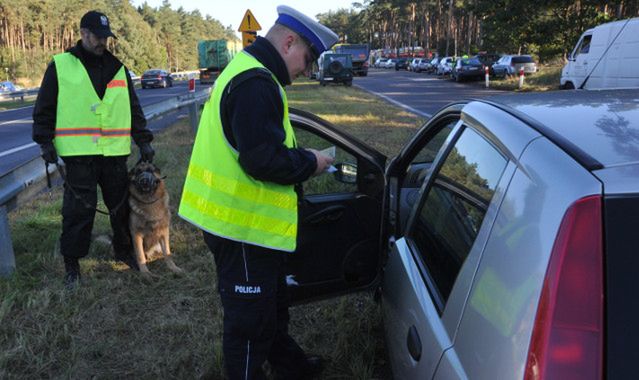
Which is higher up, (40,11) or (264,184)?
(40,11)

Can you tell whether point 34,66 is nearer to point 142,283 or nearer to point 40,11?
point 40,11

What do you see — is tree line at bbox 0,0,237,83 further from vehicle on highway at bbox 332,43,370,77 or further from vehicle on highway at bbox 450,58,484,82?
vehicle on highway at bbox 450,58,484,82

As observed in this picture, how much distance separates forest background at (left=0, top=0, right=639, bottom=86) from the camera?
24656 millimetres

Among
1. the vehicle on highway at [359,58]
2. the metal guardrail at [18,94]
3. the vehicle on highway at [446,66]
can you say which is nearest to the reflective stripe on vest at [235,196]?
the metal guardrail at [18,94]

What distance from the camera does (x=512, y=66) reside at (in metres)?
27.7

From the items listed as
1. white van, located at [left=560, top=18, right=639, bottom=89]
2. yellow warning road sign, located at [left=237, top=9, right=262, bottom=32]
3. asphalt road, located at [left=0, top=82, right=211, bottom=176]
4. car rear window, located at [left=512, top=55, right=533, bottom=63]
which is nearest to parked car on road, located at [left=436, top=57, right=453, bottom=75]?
car rear window, located at [left=512, top=55, right=533, bottom=63]

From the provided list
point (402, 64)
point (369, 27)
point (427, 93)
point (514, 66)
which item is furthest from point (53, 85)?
point (369, 27)

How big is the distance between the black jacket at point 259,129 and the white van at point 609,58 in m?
11.5

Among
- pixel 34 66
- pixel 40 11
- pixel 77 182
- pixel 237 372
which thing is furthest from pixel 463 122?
pixel 40 11

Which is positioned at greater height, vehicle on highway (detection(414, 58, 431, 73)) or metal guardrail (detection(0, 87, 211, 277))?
vehicle on highway (detection(414, 58, 431, 73))

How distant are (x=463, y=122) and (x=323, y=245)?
1.07m

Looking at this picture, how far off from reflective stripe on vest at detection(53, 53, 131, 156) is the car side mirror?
2141 mm

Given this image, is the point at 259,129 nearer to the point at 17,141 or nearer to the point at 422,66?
the point at 17,141

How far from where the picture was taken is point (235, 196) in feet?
6.84
